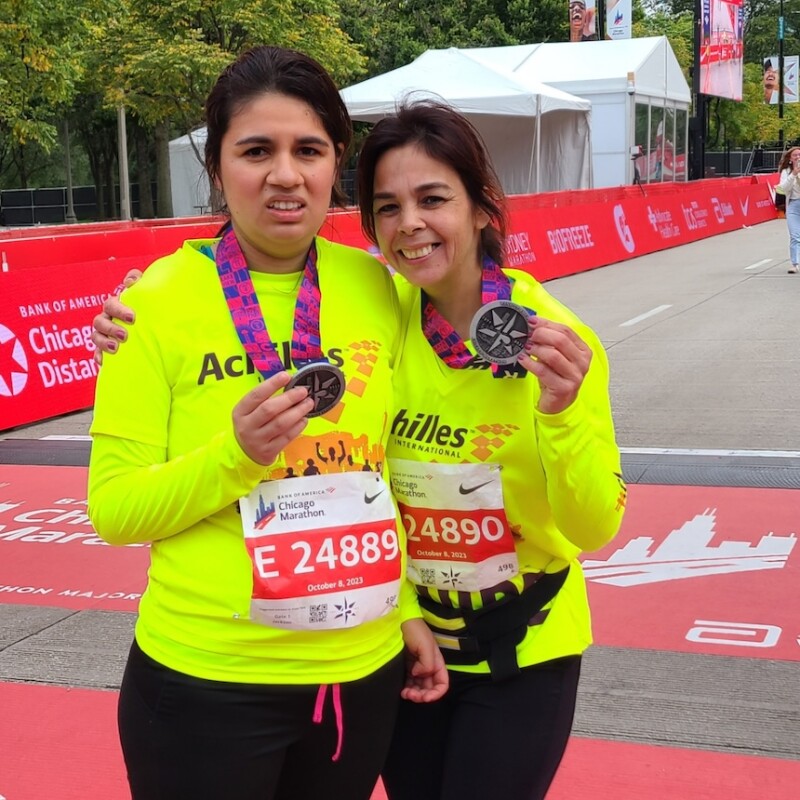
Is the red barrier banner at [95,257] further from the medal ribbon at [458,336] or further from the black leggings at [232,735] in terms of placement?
the black leggings at [232,735]

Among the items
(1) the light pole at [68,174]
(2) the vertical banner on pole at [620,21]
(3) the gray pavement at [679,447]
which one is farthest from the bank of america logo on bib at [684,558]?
(1) the light pole at [68,174]

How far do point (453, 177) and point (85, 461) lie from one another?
603 centimetres

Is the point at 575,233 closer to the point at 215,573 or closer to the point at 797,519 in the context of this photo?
the point at 797,519

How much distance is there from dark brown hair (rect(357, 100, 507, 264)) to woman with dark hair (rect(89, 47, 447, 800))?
0.21m

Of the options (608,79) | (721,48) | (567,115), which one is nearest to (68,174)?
(567,115)

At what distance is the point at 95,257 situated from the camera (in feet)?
41.5

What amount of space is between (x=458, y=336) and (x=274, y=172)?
0.45 metres

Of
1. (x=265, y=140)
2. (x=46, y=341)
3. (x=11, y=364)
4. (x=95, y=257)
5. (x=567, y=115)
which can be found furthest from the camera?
(x=567, y=115)

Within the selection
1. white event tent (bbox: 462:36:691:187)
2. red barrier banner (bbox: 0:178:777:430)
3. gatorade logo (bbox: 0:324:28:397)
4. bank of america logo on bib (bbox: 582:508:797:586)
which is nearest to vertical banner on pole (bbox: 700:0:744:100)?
white event tent (bbox: 462:36:691:187)

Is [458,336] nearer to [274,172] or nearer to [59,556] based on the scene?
[274,172]

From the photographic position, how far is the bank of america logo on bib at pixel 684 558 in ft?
16.9

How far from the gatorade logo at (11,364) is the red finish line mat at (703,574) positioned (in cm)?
493

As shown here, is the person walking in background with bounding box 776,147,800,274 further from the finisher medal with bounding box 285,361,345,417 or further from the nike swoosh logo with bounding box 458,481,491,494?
the finisher medal with bounding box 285,361,345,417

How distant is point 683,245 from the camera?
24719 millimetres
